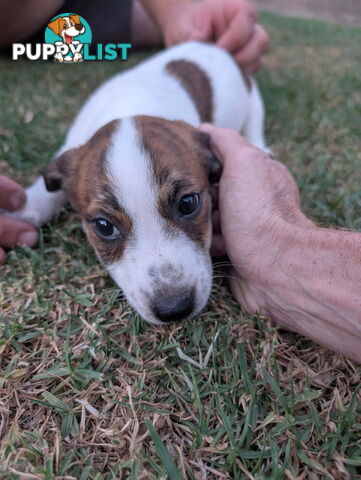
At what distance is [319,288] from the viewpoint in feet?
7.16

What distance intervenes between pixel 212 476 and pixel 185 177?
152cm

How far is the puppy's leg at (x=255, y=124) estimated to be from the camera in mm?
4578

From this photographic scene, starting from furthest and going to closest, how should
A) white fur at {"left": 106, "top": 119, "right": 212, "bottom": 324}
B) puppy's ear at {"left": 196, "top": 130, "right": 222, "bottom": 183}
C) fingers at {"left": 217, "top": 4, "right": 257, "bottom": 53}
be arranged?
fingers at {"left": 217, "top": 4, "right": 257, "bottom": 53} → puppy's ear at {"left": 196, "top": 130, "right": 222, "bottom": 183} → white fur at {"left": 106, "top": 119, "right": 212, "bottom": 324}

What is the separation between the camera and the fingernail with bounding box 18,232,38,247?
9.93ft

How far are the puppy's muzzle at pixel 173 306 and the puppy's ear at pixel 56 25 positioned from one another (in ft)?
11.6

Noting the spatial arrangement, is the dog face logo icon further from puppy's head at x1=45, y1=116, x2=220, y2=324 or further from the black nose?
the black nose

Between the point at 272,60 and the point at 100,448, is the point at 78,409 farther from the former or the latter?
the point at 272,60

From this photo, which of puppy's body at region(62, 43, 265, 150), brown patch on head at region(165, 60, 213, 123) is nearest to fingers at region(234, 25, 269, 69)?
puppy's body at region(62, 43, 265, 150)

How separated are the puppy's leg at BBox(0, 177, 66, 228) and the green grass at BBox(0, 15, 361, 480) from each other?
103 mm

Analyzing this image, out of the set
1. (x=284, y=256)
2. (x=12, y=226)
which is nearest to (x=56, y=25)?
(x=12, y=226)

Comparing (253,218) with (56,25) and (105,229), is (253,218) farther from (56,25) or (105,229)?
(56,25)

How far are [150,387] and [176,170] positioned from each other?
117cm

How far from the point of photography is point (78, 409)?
6.70 feet

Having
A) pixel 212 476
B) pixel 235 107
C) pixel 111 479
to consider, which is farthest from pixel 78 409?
pixel 235 107
